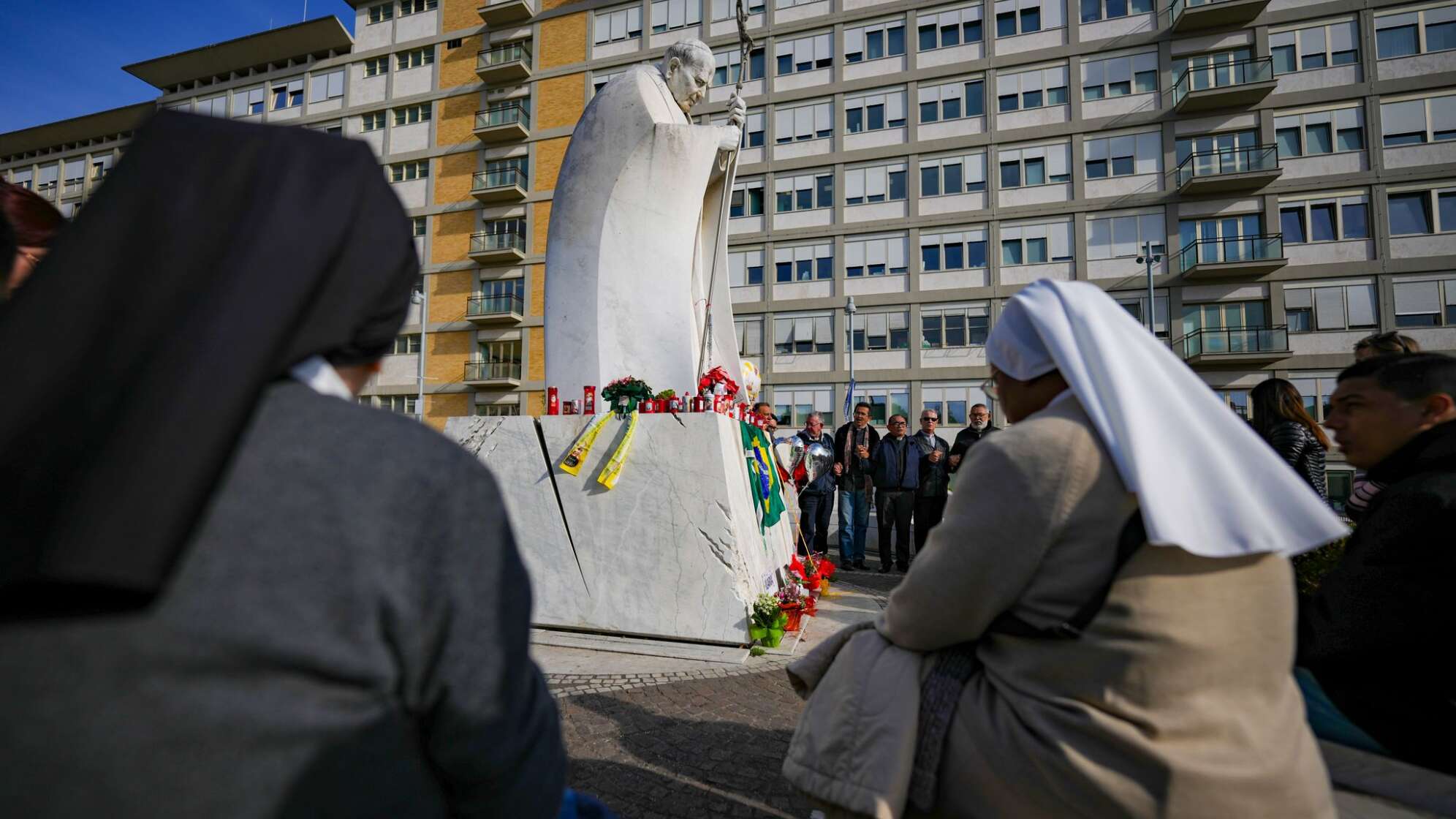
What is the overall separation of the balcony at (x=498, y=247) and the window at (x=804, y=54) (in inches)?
521

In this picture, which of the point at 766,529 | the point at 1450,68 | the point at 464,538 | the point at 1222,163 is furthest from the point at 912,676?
the point at 1450,68

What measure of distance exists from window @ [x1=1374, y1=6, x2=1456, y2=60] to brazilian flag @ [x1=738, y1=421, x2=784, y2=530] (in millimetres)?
28782

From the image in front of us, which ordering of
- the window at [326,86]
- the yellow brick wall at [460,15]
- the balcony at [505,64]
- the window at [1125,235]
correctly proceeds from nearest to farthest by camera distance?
the window at [1125,235], the balcony at [505,64], the yellow brick wall at [460,15], the window at [326,86]

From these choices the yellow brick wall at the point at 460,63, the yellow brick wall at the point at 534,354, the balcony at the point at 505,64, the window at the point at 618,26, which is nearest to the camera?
the yellow brick wall at the point at 534,354

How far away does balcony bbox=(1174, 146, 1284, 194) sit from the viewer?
2339 centimetres

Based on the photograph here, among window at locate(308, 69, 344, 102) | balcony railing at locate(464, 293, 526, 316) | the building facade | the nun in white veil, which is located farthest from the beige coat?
window at locate(308, 69, 344, 102)

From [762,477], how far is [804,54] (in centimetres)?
Answer: 2723

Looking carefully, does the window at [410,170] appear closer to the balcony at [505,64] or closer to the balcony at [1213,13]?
the balcony at [505,64]

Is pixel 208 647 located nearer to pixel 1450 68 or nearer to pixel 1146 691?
pixel 1146 691

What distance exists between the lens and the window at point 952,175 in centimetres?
2656


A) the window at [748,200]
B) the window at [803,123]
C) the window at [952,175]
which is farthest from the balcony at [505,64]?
the window at [952,175]

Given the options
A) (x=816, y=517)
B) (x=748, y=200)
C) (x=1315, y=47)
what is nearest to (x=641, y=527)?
(x=816, y=517)

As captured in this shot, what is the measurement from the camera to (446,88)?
33.2m

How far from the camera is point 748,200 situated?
29.1 metres
